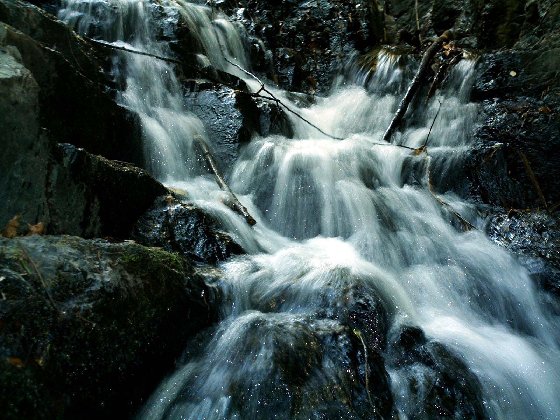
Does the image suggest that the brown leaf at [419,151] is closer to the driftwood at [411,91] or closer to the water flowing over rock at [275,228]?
the water flowing over rock at [275,228]

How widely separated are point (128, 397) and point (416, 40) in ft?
36.5

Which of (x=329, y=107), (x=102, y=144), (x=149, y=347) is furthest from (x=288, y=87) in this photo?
(x=149, y=347)

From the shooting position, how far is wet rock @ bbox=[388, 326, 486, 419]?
264cm

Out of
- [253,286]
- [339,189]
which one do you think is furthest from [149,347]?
[339,189]

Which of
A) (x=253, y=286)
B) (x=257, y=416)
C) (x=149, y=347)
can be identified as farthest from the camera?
(x=253, y=286)

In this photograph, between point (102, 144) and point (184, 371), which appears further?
point (102, 144)

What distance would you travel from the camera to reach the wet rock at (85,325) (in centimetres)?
179

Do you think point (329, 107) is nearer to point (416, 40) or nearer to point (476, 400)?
point (416, 40)

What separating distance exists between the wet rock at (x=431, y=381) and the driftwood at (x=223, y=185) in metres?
2.42

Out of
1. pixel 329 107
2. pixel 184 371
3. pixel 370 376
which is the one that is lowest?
pixel 184 371

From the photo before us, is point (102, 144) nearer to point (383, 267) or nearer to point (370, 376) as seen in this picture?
point (383, 267)

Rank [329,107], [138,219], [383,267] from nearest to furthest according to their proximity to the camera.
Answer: [138,219] < [383,267] < [329,107]

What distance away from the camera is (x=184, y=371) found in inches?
104

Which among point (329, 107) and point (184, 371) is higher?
point (329, 107)
